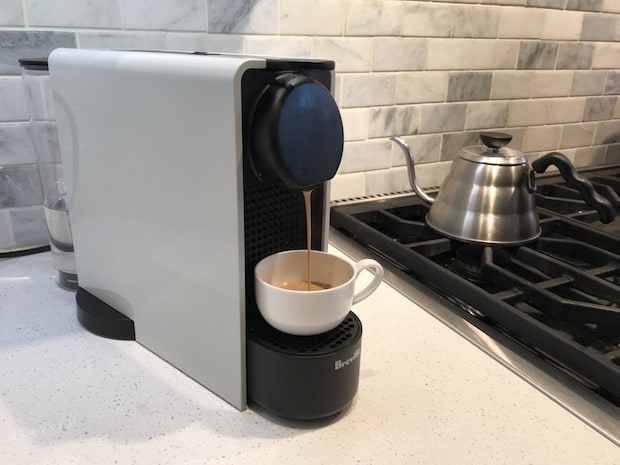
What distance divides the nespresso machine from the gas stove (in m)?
0.20

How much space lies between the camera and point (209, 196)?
18.8 inches

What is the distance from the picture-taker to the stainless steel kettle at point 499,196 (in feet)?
2.70

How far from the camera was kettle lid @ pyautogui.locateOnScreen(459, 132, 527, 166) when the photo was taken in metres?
0.83

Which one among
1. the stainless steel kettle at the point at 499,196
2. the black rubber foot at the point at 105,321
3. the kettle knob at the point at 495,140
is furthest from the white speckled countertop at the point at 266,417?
the kettle knob at the point at 495,140

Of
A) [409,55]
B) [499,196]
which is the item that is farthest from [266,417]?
[409,55]

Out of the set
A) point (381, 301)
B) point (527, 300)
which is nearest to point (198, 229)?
point (381, 301)

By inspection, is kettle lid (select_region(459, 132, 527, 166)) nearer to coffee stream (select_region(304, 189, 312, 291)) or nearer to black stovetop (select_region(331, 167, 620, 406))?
black stovetop (select_region(331, 167, 620, 406))

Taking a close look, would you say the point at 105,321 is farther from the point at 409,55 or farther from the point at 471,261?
the point at 409,55

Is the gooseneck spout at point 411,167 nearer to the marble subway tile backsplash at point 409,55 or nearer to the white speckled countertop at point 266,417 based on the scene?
the marble subway tile backsplash at point 409,55

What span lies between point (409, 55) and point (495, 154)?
0.32 metres

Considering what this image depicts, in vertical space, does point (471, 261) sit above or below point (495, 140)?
below

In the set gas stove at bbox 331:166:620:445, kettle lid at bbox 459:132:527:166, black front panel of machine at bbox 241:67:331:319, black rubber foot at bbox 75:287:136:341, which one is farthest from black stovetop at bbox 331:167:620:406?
black rubber foot at bbox 75:287:136:341

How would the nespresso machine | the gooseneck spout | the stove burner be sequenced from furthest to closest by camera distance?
1. the gooseneck spout
2. the stove burner
3. the nespresso machine

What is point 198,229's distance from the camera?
19.7 inches
